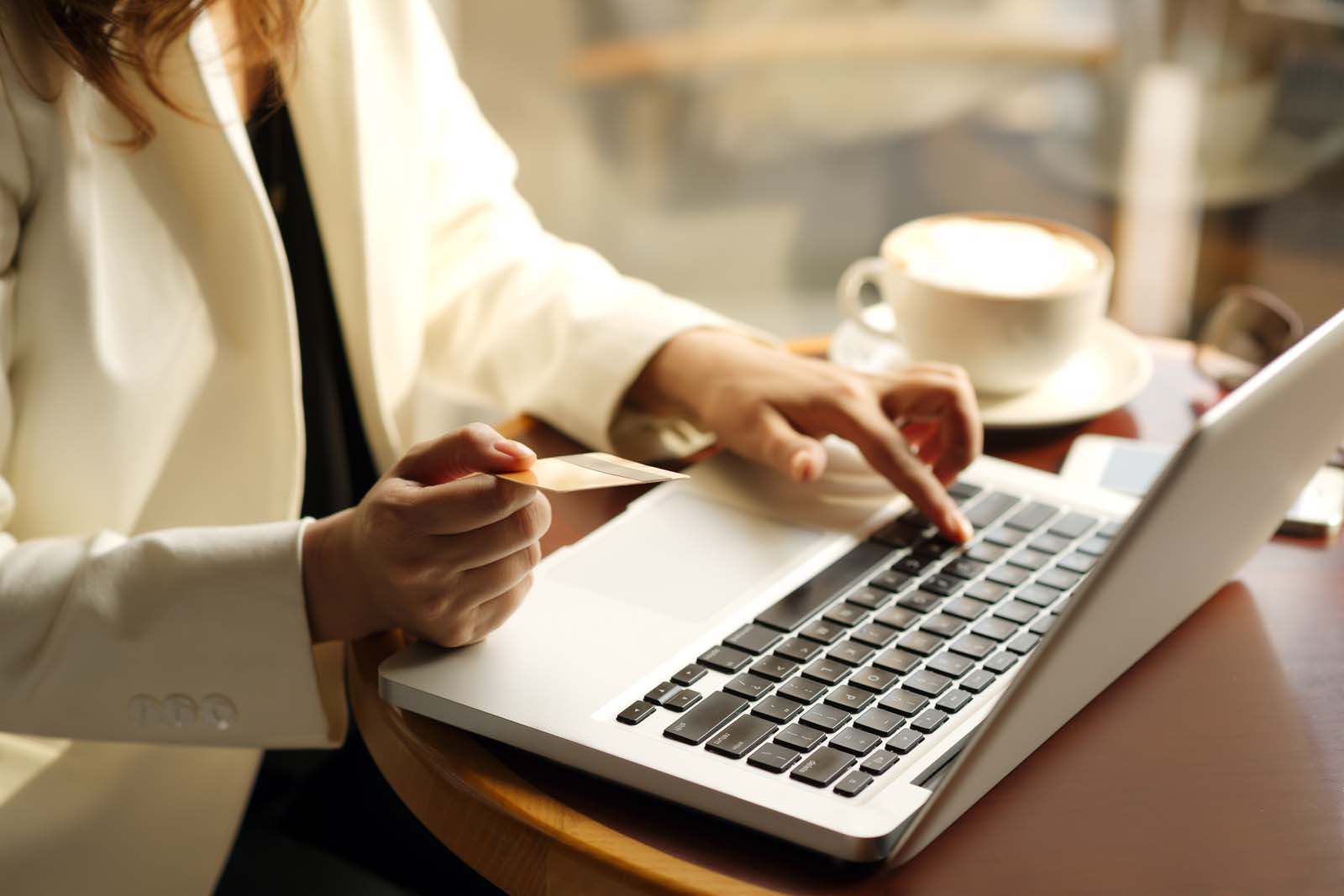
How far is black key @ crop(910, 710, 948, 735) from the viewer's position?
53cm

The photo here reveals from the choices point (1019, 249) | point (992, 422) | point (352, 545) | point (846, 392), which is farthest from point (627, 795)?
point (1019, 249)

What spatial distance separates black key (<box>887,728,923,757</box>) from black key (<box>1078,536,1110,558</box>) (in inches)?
8.7

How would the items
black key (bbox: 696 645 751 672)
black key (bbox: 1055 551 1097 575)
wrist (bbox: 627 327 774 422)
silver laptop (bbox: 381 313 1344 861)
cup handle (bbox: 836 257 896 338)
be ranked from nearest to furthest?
silver laptop (bbox: 381 313 1344 861), black key (bbox: 696 645 751 672), black key (bbox: 1055 551 1097 575), wrist (bbox: 627 327 774 422), cup handle (bbox: 836 257 896 338)

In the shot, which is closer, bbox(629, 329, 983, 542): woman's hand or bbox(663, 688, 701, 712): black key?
bbox(663, 688, 701, 712): black key

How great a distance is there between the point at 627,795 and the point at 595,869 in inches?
1.5

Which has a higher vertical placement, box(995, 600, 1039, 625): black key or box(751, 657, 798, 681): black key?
box(751, 657, 798, 681): black key

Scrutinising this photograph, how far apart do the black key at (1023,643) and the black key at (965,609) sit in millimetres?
25

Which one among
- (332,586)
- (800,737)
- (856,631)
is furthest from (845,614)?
(332,586)

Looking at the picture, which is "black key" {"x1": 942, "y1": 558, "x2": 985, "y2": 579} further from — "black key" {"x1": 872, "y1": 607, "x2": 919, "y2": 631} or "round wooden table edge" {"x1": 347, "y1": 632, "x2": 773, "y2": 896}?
"round wooden table edge" {"x1": 347, "y1": 632, "x2": 773, "y2": 896}

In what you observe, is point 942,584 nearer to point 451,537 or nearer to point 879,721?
point 879,721

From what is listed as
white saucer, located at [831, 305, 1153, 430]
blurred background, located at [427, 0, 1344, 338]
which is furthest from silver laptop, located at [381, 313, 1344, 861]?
blurred background, located at [427, 0, 1344, 338]

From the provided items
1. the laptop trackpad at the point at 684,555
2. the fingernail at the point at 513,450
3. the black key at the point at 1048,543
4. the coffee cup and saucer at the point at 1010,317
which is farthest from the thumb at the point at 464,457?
the coffee cup and saucer at the point at 1010,317

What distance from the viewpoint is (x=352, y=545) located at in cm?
60

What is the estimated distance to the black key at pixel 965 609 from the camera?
0.62 meters
